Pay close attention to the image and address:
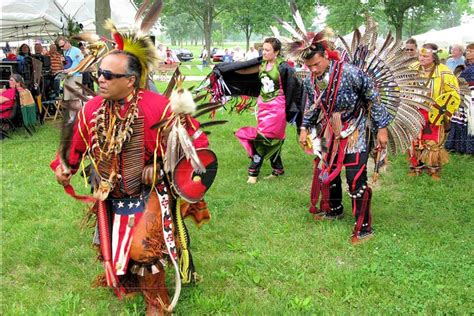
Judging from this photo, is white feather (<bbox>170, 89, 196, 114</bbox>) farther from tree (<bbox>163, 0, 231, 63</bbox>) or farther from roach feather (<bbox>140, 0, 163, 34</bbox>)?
tree (<bbox>163, 0, 231, 63</bbox>)

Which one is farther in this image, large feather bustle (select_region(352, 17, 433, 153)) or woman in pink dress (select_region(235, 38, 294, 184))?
woman in pink dress (select_region(235, 38, 294, 184))

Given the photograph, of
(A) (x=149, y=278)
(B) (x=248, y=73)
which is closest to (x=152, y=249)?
(A) (x=149, y=278)

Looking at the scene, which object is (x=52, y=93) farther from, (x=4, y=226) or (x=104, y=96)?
(x=104, y=96)

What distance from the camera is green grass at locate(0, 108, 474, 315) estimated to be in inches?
124

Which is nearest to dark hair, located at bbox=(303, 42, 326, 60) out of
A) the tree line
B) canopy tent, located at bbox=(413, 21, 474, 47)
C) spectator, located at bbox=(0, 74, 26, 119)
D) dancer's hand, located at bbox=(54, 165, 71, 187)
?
dancer's hand, located at bbox=(54, 165, 71, 187)

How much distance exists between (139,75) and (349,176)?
2.06m

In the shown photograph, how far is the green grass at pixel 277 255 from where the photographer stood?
3154 millimetres

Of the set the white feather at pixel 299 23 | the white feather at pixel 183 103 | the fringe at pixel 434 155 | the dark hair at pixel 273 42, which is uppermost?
the white feather at pixel 299 23

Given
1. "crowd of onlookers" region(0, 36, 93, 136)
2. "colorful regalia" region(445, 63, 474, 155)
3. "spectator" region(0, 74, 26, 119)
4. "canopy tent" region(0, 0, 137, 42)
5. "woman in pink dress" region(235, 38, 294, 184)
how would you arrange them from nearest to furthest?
"woman in pink dress" region(235, 38, 294, 184) → "colorful regalia" region(445, 63, 474, 155) → "spectator" region(0, 74, 26, 119) → "crowd of onlookers" region(0, 36, 93, 136) → "canopy tent" region(0, 0, 137, 42)

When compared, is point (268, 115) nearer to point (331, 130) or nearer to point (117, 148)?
point (331, 130)

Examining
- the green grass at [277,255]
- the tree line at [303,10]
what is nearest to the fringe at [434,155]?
the green grass at [277,255]

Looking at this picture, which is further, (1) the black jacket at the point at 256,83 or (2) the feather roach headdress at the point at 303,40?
(1) the black jacket at the point at 256,83

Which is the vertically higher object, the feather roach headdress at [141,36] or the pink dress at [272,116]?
the feather roach headdress at [141,36]

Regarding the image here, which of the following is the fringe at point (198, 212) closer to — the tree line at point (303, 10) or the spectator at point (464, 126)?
the spectator at point (464, 126)
